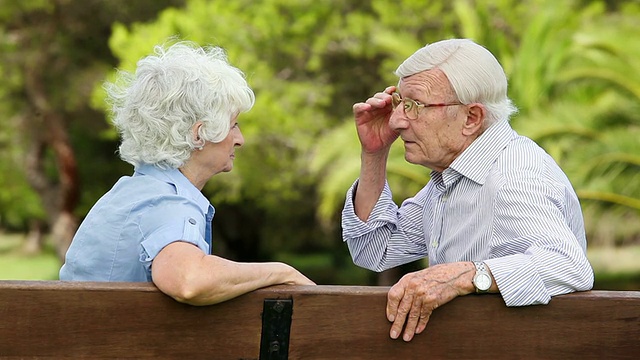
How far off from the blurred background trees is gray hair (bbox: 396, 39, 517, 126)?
7.64 meters

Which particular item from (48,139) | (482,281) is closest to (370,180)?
(482,281)

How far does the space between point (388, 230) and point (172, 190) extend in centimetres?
95

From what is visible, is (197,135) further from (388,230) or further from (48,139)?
(48,139)

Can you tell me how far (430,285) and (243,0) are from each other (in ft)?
50.1

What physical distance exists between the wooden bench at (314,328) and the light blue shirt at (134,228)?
0.16 metres

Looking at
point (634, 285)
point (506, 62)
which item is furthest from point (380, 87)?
point (634, 285)

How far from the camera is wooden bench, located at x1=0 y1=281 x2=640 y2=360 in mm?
2078

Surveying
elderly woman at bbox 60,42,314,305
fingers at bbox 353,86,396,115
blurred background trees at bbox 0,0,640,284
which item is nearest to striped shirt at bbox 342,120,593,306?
fingers at bbox 353,86,396,115

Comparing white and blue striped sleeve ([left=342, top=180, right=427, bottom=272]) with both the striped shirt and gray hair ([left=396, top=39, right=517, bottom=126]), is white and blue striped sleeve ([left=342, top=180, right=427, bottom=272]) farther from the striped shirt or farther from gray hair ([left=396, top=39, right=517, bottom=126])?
gray hair ([left=396, top=39, right=517, bottom=126])

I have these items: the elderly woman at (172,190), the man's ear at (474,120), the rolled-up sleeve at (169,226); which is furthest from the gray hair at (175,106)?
the man's ear at (474,120)

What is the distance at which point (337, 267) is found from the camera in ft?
71.3

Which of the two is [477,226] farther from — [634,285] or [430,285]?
[634,285]

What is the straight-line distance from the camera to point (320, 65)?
16906 mm

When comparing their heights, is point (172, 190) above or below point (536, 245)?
above
